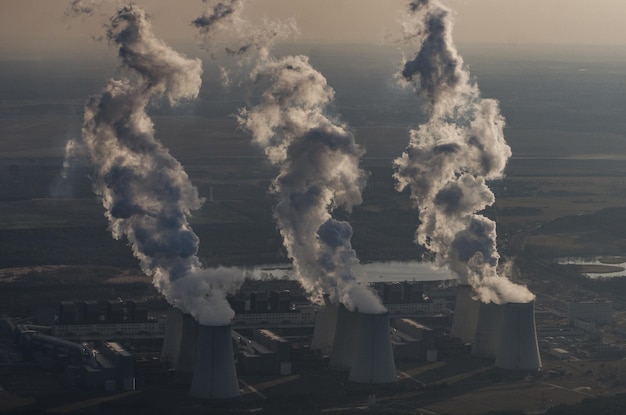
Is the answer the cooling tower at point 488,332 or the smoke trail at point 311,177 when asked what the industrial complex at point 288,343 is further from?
the smoke trail at point 311,177

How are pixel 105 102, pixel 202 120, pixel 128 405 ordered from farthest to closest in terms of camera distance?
1. pixel 202 120
2. pixel 105 102
3. pixel 128 405

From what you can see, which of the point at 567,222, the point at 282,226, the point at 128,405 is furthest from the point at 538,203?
the point at 128,405

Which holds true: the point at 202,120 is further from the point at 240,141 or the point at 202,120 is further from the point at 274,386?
the point at 274,386

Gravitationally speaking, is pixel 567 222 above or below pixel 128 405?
above

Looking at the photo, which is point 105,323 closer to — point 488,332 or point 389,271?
point 488,332

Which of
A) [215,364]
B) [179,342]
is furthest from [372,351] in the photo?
[179,342]
